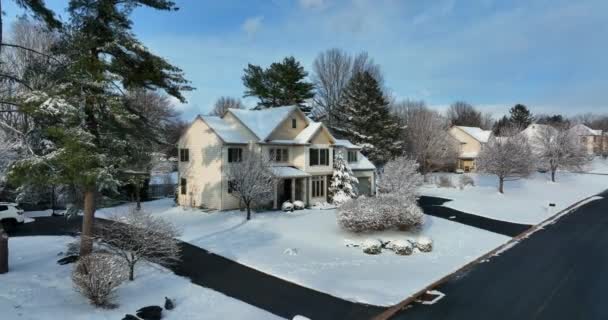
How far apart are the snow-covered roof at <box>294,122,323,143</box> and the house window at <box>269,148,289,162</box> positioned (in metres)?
1.36

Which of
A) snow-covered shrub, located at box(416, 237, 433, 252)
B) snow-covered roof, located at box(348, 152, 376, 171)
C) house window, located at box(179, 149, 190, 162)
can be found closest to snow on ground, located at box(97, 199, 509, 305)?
snow-covered shrub, located at box(416, 237, 433, 252)

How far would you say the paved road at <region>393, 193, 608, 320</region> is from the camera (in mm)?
10008

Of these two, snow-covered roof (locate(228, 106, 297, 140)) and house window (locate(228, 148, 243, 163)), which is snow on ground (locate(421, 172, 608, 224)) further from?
house window (locate(228, 148, 243, 163))

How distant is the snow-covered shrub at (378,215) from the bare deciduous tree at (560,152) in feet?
123

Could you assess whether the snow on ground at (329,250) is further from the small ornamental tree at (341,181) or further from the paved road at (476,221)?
the small ornamental tree at (341,181)

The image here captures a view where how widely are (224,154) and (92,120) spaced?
A: 13066mm

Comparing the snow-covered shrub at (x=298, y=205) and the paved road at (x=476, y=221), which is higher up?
the snow-covered shrub at (x=298, y=205)

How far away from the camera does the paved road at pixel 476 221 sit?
21.8 meters

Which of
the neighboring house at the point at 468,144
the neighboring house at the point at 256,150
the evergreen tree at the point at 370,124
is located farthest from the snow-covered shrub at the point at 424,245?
the neighboring house at the point at 468,144

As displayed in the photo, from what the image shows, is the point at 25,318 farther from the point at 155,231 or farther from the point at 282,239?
the point at 282,239

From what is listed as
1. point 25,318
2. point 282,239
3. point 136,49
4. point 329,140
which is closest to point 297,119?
point 329,140

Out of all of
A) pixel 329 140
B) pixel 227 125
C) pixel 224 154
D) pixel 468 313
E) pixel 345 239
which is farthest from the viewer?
pixel 329 140

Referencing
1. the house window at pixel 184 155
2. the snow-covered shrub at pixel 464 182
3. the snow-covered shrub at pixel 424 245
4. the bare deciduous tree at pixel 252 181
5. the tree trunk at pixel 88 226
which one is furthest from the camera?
the snow-covered shrub at pixel 464 182

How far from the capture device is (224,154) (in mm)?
25156
